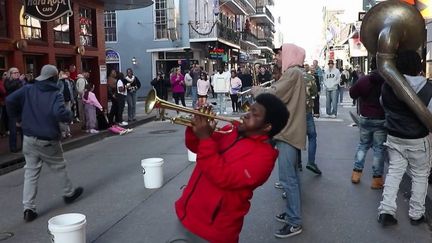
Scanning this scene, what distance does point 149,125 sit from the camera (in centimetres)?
1630

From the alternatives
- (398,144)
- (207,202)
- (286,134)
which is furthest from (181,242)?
(398,144)

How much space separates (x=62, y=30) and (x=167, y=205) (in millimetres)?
10885

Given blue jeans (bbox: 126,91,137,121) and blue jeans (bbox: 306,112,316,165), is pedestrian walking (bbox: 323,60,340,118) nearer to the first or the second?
blue jeans (bbox: 126,91,137,121)

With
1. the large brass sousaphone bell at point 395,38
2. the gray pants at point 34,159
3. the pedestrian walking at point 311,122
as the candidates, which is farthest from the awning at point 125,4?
the large brass sousaphone bell at point 395,38

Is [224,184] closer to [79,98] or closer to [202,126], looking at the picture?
[202,126]

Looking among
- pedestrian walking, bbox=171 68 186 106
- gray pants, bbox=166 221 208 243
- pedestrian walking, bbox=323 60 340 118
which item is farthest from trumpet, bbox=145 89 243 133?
pedestrian walking, bbox=171 68 186 106

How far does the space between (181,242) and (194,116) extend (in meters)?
0.74

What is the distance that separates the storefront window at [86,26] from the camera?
16.6 m

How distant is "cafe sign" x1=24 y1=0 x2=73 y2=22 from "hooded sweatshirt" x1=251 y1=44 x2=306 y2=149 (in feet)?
25.3

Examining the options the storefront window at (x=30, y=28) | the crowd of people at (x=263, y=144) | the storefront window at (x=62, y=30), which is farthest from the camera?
the storefront window at (x=62, y=30)

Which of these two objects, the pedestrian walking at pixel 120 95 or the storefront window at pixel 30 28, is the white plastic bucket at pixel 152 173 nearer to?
the storefront window at pixel 30 28

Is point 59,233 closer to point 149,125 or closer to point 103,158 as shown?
point 103,158

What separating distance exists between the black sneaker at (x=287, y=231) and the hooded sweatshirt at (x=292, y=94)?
808 millimetres

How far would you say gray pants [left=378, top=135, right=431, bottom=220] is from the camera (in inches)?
191
